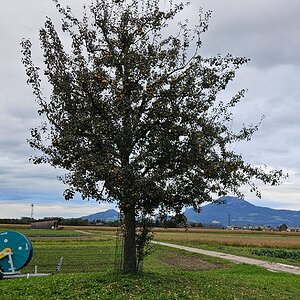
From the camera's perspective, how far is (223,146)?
16.1 metres

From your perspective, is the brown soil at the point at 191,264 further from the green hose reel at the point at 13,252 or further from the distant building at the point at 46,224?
the distant building at the point at 46,224

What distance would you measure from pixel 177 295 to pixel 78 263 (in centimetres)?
2158

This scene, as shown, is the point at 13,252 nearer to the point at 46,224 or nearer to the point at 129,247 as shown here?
the point at 129,247

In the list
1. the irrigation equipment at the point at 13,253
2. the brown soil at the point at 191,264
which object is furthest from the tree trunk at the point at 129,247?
the brown soil at the point at 191,264

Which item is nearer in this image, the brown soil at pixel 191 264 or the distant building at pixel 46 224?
the brown soil at pixel 191 264

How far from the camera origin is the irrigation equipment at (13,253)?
71.5 feet

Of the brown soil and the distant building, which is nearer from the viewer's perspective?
the brown soil

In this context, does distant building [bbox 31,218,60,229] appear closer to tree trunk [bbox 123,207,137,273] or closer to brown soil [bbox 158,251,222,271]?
brown soil [bbox 158,251,222,271]

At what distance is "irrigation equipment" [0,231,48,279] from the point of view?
21781 millimetres

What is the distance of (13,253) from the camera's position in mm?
21984

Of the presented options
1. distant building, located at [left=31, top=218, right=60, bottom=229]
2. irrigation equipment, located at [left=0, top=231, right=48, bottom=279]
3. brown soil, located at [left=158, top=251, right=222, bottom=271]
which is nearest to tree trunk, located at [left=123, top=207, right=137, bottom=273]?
irrigation equipment, located at [left=0, top=231, right=48, bottom=279]

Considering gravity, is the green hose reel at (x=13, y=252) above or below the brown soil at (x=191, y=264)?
above

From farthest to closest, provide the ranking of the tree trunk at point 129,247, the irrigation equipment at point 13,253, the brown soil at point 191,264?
the brown soil at point 191,264 < the irrigation equipment at point 13,253 < the tree trunk at point 129,247

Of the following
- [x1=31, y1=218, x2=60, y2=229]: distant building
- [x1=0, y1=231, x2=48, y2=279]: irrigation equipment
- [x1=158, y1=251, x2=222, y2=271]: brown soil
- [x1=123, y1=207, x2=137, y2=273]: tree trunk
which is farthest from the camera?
[x1=31, y1=218, x2=60, y2=229]: distant building
